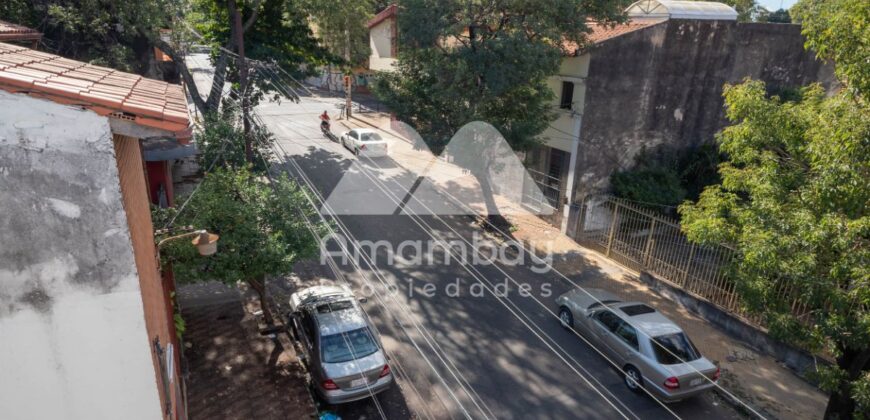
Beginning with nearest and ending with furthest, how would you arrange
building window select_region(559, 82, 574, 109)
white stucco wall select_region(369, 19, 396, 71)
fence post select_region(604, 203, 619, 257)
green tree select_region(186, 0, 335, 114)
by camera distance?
fence post select_region(604, 203, 619, 257) → building window select_region(559, 82, 574, 109) → green tree select_region(186, 0, 335, 114) → white stucco wall select_region(369, 19, 396, 71)

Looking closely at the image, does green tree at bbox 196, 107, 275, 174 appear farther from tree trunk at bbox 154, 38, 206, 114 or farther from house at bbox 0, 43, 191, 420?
house at bbox 0, 43, 191, 420

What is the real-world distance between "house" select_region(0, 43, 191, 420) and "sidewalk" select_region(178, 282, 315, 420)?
197 inches

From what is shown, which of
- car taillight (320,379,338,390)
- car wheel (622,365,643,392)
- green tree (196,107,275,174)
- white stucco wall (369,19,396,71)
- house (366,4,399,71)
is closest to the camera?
car taillight (320,379,338,390)

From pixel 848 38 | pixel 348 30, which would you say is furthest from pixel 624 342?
pixel 348 30

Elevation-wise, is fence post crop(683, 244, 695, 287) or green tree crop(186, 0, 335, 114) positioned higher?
green tree crop(186, 0, 335, 114)

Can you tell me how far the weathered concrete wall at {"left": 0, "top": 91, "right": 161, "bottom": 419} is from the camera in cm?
362

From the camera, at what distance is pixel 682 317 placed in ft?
42.5

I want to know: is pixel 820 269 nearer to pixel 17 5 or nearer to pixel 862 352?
pixel 862 352

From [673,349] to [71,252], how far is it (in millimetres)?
9816

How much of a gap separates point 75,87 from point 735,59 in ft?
64.3

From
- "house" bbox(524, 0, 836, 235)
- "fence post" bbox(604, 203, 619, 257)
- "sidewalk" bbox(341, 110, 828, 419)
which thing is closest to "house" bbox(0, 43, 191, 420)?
"sidewalk" bbox(341, 110, 828, 419)

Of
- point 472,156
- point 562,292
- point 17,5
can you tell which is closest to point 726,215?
point 562,292

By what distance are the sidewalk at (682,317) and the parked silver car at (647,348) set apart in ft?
3.89

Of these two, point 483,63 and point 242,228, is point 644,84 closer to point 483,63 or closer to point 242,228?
point 483,63
